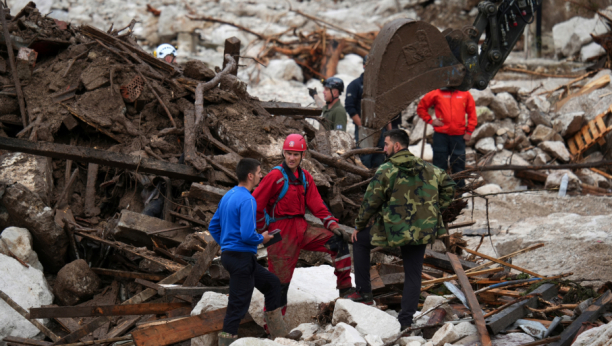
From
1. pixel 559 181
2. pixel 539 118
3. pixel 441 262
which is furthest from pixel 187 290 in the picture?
pixel 539 118

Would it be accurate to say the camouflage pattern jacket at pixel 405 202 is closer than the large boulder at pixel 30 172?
Yes

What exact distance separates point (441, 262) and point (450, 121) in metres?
2.91

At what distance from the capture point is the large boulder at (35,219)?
5.97 metres

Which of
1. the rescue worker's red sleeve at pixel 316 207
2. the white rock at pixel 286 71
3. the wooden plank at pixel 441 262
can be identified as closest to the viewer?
the rescue worker's red sleeve at pixel 316 207

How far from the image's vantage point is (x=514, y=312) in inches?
184

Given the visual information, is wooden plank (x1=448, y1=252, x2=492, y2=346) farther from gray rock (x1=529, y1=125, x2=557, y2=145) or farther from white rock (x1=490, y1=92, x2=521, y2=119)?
white rock (x1=490, y1=92, x2=521, y2=119)

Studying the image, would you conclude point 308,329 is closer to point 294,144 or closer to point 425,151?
point 294,144

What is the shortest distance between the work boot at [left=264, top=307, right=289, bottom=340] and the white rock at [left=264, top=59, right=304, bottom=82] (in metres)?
12.0

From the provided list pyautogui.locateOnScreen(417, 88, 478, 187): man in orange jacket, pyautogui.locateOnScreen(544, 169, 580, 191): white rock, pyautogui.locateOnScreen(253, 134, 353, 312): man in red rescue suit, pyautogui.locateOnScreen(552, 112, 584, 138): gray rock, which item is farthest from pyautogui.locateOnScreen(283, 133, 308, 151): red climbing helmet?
pyautogui.locateOnScreen(552, 112, 584, 138): gray rock

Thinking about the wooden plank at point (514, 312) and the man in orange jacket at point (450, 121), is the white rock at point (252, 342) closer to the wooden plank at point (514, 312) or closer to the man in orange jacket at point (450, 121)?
the wooden plank at point (514, 312)

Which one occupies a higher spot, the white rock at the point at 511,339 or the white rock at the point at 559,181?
the white rock at the point at 511,339

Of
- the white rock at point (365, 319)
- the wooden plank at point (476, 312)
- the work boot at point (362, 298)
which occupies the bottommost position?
the work boot at point (362, 298)

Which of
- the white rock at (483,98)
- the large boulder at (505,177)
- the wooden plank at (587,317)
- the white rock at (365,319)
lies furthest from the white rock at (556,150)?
the white rock at (365,319)

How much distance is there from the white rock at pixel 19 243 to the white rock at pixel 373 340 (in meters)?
3.99
